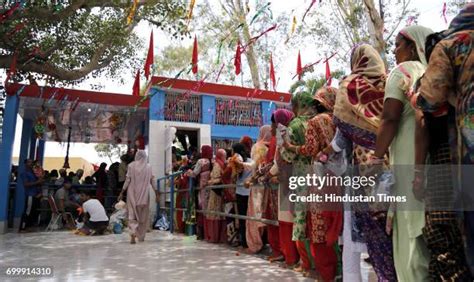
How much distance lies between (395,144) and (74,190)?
957cm

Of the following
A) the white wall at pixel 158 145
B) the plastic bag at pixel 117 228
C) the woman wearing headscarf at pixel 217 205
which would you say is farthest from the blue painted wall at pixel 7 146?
the woman wearing headscarf at pixel 217 205

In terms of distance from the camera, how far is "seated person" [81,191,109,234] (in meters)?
7.68

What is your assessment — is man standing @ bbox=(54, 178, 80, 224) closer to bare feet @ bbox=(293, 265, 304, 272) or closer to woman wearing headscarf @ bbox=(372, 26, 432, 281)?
bare feet @ bbox=(293, 265, 304, 272)

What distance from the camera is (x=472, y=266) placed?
1.36m

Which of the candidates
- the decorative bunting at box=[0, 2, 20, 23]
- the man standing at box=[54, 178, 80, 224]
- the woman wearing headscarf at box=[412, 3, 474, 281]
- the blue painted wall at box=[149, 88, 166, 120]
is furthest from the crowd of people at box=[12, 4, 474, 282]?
the man standing at box=[54, 178, 80, 224]

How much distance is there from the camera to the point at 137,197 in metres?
6.38

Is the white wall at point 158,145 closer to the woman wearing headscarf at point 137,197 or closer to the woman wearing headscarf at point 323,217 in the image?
the woman wearing headscarf at point 137,197

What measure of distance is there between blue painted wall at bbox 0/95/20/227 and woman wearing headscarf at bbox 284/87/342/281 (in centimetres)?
753

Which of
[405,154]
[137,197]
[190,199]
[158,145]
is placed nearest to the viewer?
[405,154]

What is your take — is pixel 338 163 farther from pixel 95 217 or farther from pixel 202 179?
pixel 95 217

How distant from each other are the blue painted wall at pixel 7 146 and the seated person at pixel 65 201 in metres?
1.13

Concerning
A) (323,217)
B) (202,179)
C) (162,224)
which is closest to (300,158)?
(323,217)

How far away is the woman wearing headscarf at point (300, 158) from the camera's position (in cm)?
318

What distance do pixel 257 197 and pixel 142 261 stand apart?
151 centimetres
